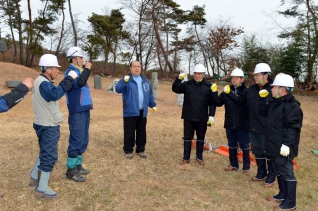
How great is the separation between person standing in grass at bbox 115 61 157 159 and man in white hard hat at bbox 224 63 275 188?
1367mm

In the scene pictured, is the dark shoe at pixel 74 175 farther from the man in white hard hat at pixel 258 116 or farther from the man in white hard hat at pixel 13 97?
the man in white hard hat at pixel 258 116

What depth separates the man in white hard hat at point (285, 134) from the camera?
2.92 meters

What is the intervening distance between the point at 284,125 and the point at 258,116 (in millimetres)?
696

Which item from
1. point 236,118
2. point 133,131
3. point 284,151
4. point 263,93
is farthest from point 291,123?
point 133,131

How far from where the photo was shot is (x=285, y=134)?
9.69 ft

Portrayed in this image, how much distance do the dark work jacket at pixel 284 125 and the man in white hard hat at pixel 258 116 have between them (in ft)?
1.67

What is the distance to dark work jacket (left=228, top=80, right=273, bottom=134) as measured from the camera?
3646mm

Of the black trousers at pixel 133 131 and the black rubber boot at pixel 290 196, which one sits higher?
the black trousers at pixel 133 131

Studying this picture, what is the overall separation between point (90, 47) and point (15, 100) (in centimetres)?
2535

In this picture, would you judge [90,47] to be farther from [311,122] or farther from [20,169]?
[20,169]

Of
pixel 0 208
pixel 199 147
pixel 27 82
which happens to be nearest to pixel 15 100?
pixel 27 82

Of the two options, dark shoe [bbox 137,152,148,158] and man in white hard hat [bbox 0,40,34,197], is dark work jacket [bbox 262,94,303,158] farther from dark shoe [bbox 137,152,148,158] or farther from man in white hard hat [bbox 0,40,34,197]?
man in white hard hat [bbox 0,40,34,197]

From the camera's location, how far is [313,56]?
18078 mm

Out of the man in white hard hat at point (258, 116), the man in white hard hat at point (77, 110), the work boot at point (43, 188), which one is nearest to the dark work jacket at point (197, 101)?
the man in white hard hat at point (258, 116)
